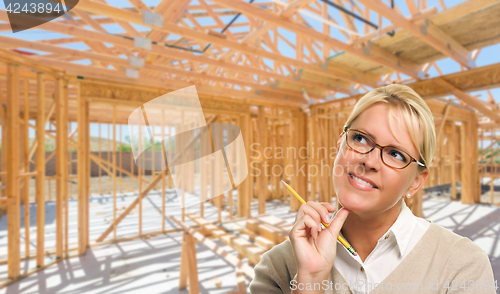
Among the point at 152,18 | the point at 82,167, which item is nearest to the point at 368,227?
the point at 152,18

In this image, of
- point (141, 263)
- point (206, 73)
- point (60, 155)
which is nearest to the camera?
point (141, 263)

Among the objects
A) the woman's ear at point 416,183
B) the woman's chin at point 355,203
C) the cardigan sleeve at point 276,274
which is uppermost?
the woman's ear at point 416,183

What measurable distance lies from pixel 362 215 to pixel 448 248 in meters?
0.29

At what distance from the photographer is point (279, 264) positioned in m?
0.91

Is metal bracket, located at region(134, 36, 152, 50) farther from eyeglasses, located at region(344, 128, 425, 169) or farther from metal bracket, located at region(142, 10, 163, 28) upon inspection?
eyeglasses, located at region(344, 128, 425, 169)

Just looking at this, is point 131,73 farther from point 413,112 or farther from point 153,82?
point 413,112

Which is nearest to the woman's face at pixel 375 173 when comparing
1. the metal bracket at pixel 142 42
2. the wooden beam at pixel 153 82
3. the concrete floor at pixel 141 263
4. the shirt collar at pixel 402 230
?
the shirt collar at pixel 402 230

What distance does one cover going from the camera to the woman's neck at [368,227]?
83 cm

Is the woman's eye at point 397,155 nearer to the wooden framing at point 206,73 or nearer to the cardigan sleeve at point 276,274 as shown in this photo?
the cardigan sleeve at point 276,274

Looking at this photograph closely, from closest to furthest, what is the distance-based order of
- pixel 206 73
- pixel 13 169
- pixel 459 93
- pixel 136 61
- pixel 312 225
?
pixel 312 225, pixel 13 169, pixel 136 61, pixel 459 93, pixel 206 73

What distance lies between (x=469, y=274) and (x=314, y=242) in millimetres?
492

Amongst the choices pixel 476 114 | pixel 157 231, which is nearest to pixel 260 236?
pixel 157 231

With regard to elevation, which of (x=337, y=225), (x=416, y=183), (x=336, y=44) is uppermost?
(x=336, y=44)

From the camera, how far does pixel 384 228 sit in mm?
847
